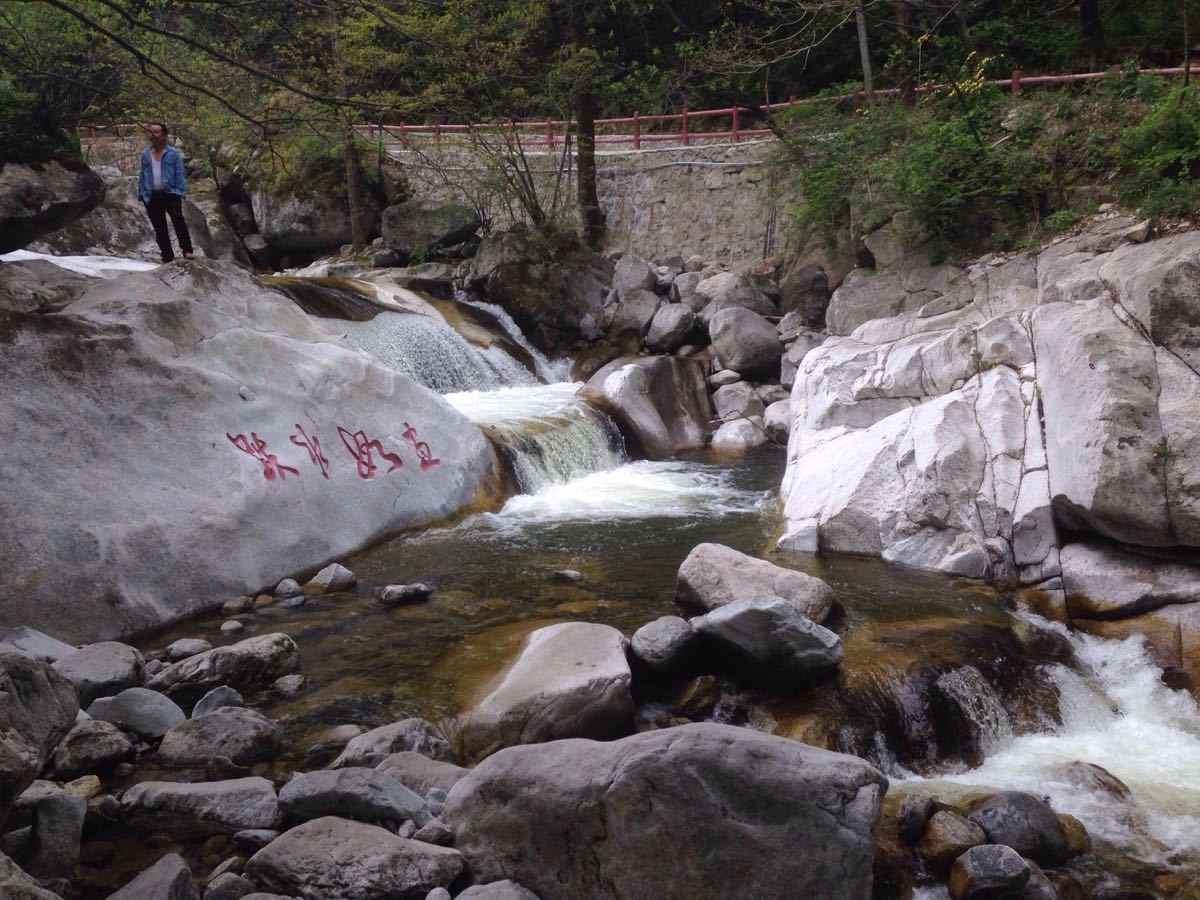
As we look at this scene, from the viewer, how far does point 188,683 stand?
5.25 m

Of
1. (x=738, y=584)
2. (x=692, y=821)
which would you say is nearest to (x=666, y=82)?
(x=738, y=584)

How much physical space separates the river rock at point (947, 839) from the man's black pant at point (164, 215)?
25.2 feet

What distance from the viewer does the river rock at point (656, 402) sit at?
1291 cm

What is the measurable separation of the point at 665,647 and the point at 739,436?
8.32 metres

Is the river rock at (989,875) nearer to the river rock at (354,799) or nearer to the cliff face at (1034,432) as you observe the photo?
the river rock at (354,799)

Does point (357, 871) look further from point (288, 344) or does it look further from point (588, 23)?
point (588, 23)

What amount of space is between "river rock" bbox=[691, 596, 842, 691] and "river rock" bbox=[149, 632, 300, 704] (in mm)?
2786

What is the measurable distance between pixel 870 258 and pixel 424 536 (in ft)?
29.2

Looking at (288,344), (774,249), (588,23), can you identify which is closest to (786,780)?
(288,344)

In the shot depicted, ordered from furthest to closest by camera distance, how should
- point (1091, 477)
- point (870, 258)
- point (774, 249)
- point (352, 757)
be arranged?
1. point (774, 249)
2. point (870, 258)
3. point (1091, 477)
4. point (352, 757)

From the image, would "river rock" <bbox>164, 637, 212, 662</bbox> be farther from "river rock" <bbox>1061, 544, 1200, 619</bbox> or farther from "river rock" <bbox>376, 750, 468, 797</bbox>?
"river rock" <bbox>1061, 544, 1200, 619</bbox>

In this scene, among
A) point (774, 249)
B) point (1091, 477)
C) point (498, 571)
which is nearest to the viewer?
point (1091, 477)

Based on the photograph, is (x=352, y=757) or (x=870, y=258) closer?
(x=352, y=757)

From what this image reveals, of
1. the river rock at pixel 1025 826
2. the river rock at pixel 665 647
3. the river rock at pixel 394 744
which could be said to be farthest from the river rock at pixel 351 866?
the river rock at pixel 1025 826
